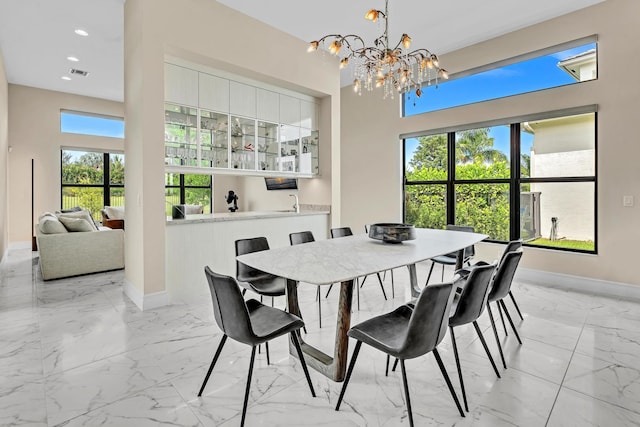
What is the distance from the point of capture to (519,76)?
4.52 meters

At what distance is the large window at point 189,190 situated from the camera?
8.29 m

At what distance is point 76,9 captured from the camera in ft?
12.7

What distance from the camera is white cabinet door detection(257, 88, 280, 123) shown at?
14.7 ft

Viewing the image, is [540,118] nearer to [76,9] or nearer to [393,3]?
[393,3]

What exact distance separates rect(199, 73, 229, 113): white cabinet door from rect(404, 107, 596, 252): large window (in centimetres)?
319

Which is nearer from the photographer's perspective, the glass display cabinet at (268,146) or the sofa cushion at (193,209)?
the glass display cabinet at (268,146)

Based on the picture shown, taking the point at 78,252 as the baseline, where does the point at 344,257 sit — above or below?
above

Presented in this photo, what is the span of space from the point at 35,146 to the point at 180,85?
5170 mm

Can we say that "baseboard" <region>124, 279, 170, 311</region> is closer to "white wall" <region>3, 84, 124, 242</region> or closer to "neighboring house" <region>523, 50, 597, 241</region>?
"neighboring house" <region>523, 50, 597, 241</region>

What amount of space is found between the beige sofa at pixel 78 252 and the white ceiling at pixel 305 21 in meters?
2.58

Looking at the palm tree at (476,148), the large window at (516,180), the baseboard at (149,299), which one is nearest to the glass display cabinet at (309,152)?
the large window at (516,180)

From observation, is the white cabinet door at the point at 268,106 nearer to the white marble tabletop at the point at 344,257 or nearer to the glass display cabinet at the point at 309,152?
the glass display cabinet at the point at 309,152

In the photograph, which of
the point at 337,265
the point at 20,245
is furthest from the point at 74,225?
the point at 337,265

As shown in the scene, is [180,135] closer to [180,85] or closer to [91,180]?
[180,85]
